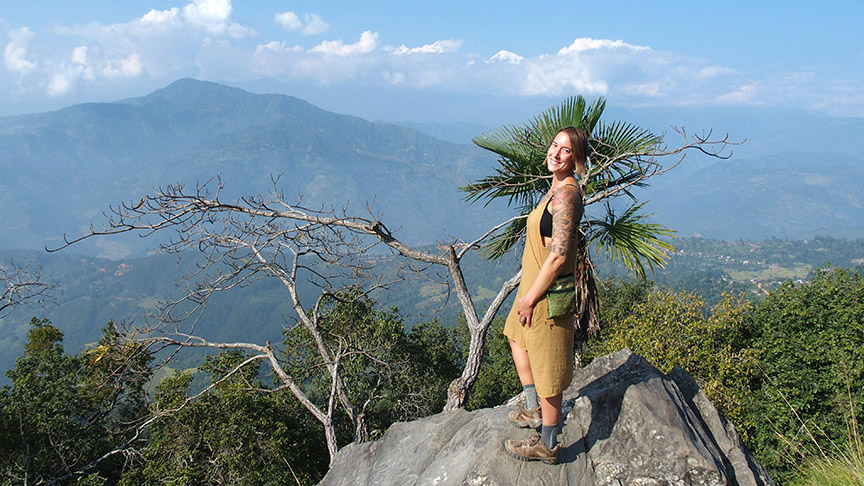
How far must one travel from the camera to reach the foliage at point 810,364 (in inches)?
479

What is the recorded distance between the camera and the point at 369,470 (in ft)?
15.3

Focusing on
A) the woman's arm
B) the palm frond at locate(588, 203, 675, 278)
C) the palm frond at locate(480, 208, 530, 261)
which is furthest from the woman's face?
the palm frond at locate(480, 208, 530, 261)

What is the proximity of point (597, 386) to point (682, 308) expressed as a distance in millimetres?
11084

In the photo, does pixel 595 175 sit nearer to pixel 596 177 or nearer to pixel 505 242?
pixel 596 177

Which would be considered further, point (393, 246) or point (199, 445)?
point (199, 445)

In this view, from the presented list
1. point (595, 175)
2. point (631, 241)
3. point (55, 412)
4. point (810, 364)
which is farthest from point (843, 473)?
point (55, 412)

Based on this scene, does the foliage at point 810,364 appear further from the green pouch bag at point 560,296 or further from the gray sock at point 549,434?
the green pouch bag at point 560,296

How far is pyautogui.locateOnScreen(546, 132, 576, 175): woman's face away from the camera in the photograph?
11.7 feet

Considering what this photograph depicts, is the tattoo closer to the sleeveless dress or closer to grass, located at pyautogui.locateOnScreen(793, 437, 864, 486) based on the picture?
the sleeveless dress

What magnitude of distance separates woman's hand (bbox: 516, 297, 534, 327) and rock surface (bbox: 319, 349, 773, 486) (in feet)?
3.44

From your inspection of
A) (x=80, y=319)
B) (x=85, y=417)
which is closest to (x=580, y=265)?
(x=85, y=417)

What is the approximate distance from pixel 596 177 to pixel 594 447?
3496 mm

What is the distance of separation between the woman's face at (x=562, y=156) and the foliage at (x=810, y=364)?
11.3m

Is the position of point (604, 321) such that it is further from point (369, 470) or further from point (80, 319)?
point (80, 319)
